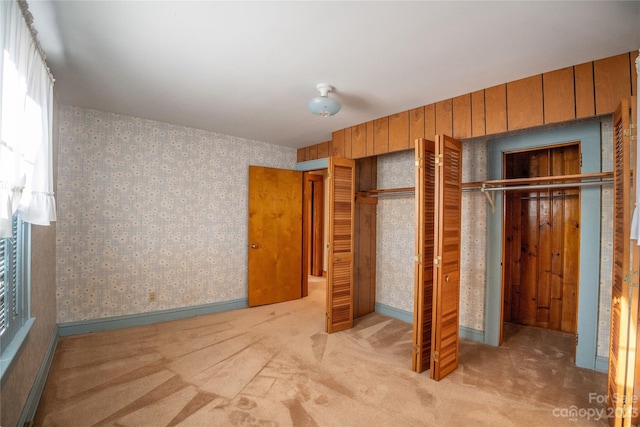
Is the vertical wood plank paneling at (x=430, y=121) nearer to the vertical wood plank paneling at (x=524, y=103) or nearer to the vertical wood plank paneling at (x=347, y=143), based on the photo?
the vertical wood plank paneling at (x=524, y=103)

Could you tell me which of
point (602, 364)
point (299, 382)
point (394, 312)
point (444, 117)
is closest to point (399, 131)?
point (444, 117)

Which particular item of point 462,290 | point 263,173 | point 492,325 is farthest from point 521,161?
point 263,173

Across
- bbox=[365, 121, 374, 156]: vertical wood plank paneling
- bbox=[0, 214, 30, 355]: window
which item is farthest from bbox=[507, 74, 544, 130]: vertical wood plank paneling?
bbox=[0, 214, 30, 355]: window

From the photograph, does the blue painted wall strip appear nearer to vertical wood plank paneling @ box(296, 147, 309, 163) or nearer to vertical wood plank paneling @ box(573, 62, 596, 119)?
vertical wood plank paneling @ box(296, 147, 309, 163)

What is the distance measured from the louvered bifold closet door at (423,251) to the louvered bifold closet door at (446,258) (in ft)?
0.37

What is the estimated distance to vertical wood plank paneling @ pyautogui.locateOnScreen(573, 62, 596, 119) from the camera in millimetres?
1941

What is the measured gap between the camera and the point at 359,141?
Answer: 3287mm

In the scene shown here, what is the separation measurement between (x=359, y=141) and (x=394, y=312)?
6.98 feet

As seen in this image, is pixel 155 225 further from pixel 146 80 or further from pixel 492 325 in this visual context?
pixel 492 325

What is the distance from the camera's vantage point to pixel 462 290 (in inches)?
122

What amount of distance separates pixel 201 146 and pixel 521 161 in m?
3.86

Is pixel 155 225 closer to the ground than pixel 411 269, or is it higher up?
higher up

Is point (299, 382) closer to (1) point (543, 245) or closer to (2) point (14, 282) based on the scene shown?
(2) point (14, 282)

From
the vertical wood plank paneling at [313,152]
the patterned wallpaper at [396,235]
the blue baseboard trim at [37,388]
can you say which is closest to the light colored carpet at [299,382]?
the blue baseboard trim at [37,388]
